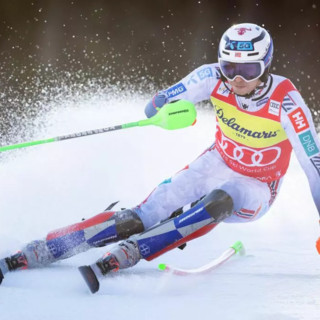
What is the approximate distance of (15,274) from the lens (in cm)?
308

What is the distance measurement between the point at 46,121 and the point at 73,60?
1503 millimetres

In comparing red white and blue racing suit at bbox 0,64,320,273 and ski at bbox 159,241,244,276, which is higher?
red white and blue racing suit at bbox 0,64,320,273

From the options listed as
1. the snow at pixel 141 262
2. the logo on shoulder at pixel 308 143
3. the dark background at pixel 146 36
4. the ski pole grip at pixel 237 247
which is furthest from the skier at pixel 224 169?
the dark background at pixel 146 36

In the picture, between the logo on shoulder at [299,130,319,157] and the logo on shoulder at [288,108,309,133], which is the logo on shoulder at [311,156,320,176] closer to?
the logo on shoulder at [299,130,319,157]

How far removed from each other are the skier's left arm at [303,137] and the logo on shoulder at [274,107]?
0.04m

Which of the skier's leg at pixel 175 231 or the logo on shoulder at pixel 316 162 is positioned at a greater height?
the logo on shoulder at pixel 316 162

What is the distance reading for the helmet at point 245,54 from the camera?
3318 mm

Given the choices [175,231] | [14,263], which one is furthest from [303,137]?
[14,263]

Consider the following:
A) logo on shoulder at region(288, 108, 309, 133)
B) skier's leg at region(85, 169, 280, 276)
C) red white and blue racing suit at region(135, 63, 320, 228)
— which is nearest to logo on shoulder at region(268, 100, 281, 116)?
red white and blue racing suit at region(135, 63, 320, 228)

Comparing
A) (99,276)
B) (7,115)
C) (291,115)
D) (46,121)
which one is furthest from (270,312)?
(7,115)

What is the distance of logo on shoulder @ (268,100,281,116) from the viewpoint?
336 centimetres

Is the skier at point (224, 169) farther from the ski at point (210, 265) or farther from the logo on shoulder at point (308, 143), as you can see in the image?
the ski at point (210, 265)

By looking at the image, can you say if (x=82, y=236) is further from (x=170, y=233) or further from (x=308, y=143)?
(x=308, y=143)

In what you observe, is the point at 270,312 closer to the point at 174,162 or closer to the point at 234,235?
the point at 234,235
